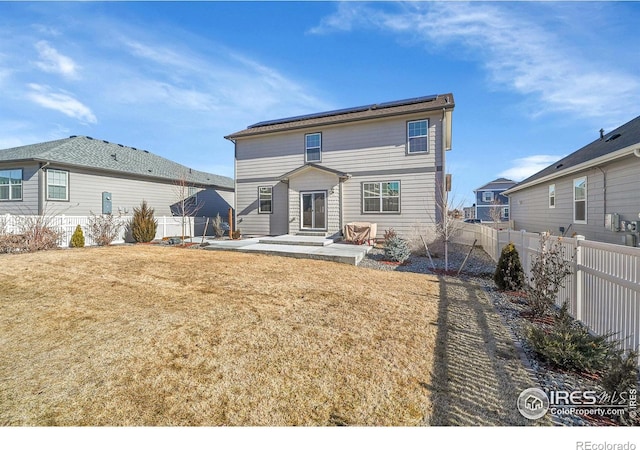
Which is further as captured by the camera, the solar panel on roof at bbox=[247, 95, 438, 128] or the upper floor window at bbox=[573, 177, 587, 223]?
the solar panel on roof at bbox=[247, 95, 438, 128]

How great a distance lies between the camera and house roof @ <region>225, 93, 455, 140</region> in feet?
41.7

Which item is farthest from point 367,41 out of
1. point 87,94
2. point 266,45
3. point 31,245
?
point 31,245

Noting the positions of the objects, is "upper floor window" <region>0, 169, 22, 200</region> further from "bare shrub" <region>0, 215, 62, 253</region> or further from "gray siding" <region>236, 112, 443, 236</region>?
"gray siding" <region>236, 112, 443, 236</region>

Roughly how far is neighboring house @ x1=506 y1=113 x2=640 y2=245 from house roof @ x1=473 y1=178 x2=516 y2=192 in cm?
3594

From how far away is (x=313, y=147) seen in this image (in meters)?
14.9

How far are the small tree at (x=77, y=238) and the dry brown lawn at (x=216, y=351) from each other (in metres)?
7.17

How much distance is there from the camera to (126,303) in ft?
16.1

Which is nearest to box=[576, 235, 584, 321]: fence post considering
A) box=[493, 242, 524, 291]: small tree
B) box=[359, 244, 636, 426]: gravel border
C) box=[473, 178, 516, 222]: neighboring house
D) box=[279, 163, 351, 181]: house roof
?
box=[359, 244, 636, 426]: gravel border

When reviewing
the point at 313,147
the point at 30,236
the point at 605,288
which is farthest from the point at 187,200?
the point at 605,288

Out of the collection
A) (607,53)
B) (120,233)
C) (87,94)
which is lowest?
(120,233)

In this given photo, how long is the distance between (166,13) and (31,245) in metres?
10.00

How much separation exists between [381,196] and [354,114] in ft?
15.1

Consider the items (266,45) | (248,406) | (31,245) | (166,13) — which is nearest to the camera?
(248,406)
